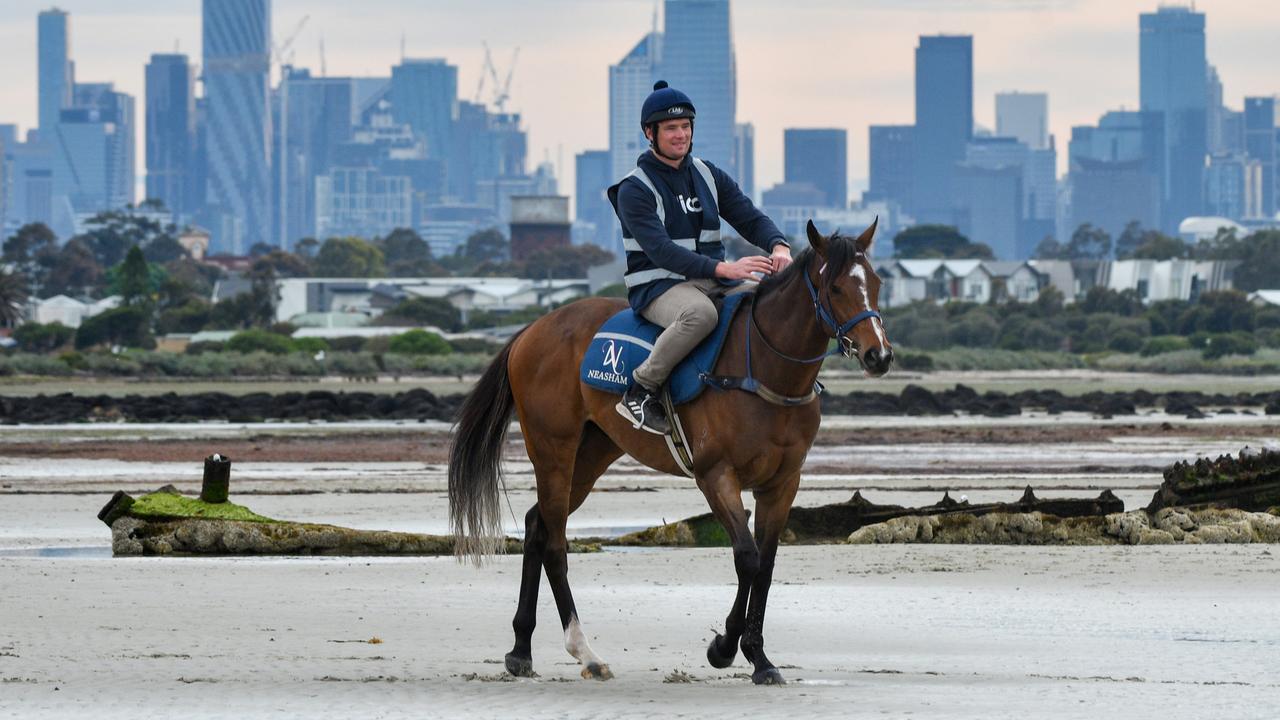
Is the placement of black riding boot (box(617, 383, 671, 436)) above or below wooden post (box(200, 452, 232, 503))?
above

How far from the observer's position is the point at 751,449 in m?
11.3

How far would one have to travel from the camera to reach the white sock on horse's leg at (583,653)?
36.9 ft

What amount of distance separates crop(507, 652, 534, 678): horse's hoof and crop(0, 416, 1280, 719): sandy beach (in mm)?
97

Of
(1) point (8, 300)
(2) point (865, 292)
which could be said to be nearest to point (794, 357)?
(2) point (865, 292)

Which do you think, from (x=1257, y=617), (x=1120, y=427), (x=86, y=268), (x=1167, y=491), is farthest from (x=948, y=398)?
(x=86, y=268)

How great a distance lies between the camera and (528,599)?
479 inches

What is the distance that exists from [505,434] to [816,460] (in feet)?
70.4

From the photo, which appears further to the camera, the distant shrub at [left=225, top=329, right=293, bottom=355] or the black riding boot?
the distant shrub at [left=225, top=329, right=293, bottom=355]

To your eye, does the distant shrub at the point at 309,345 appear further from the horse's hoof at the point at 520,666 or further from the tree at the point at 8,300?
the horse's hoof at the point at 520,666

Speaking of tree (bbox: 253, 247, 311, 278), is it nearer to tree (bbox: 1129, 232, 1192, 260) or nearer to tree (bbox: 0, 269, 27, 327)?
tree (bbox: 0, 269, 27, 327)

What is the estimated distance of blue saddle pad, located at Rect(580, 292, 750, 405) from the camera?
11.8m

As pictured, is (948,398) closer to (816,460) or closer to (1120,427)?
(1120,427)

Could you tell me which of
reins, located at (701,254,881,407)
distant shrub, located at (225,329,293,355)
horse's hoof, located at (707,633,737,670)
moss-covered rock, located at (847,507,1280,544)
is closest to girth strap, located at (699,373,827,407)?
reins, located at (701,254,881,407)

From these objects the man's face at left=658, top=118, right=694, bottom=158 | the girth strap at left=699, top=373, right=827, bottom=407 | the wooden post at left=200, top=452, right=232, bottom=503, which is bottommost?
the wooden post at left=200, top=452, right=232, bottom=503
